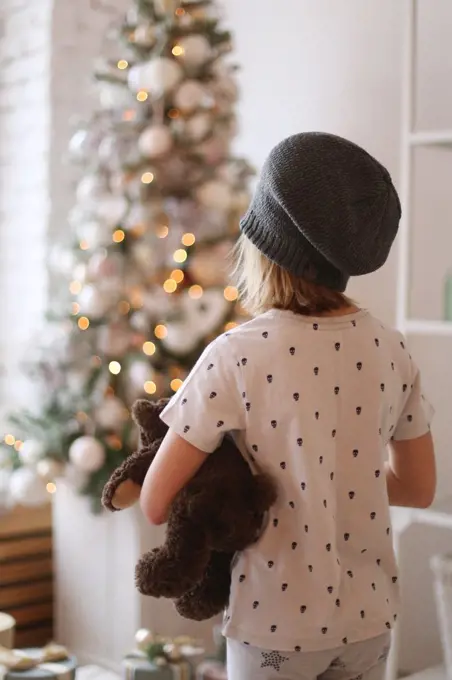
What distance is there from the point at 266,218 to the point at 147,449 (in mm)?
389

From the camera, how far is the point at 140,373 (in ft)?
8.52

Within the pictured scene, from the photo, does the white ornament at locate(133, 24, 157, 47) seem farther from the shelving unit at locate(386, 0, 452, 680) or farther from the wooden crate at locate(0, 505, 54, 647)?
the wooden crate at locate(0, 505, 54, 647)

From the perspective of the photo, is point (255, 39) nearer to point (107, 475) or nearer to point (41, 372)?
point (41, 372)

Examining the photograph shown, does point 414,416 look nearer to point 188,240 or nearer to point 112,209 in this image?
point 188,240

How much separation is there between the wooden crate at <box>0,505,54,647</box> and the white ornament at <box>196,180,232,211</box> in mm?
1175

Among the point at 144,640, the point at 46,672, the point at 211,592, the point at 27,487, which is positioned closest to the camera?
the point at 211,592

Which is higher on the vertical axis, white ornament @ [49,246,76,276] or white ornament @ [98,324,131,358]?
white ornament @ [49,246,76,276]

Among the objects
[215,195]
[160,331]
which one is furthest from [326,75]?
[160,331]

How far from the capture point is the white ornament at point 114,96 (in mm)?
2652

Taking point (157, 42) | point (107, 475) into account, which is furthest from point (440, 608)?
point (157, 42)

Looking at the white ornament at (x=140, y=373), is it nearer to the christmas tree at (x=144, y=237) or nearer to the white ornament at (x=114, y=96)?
the christmas tree at (x=144, y=237)

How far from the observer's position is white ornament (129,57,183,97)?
8.34 ft

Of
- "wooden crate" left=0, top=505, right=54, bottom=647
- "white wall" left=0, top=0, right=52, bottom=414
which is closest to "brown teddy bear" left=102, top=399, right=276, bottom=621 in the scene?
"wooden crate" left=0, top=505, right=54, bottom=647

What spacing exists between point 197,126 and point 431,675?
156 centimetres
